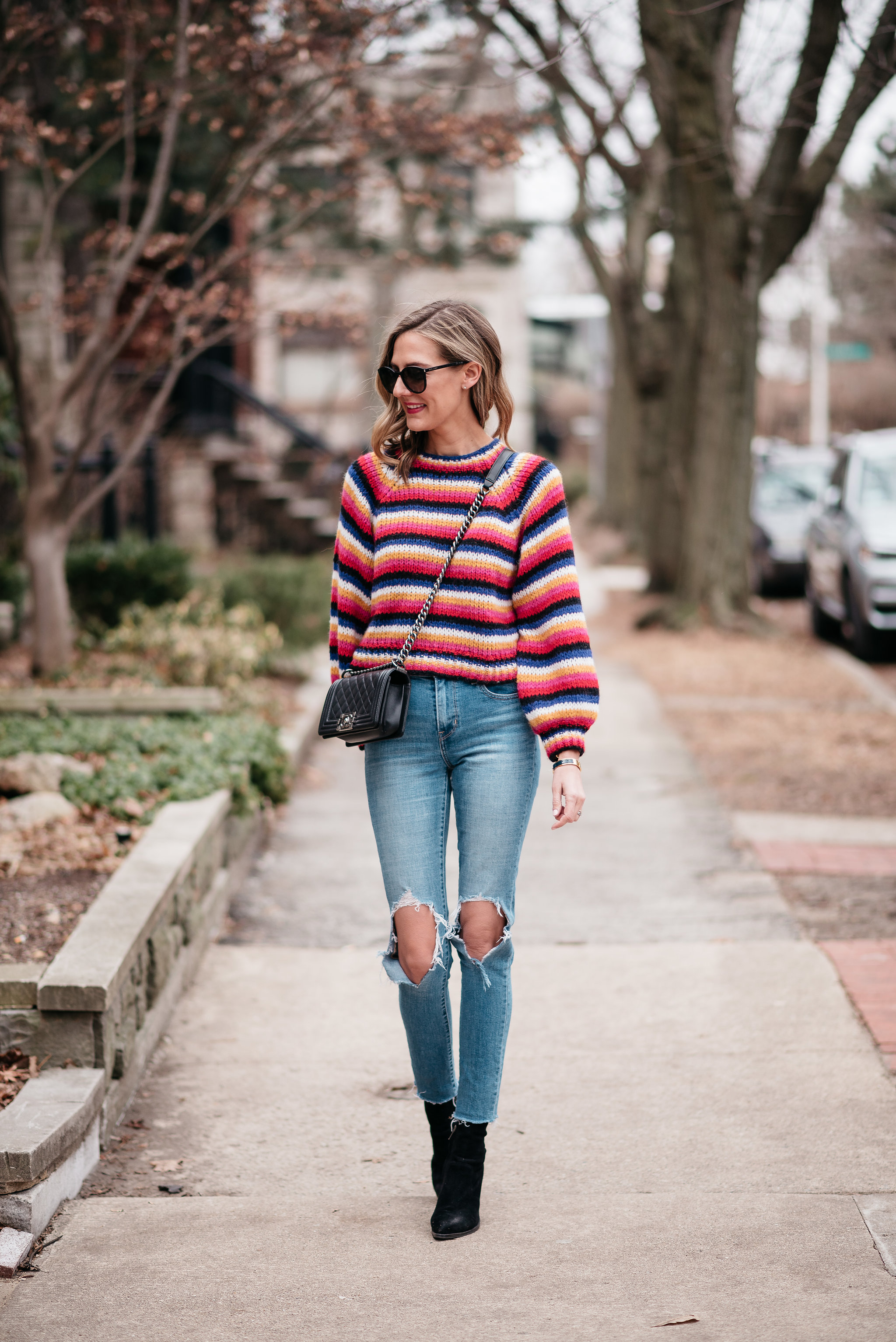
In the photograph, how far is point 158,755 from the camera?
20.4ft

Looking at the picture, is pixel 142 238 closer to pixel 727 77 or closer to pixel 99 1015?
pixel 99 1015

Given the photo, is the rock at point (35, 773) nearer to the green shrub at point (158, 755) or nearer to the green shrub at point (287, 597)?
the green shrub at point (158, 755)

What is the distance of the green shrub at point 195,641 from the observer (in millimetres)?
8320

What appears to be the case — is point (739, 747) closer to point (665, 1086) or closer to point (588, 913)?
point (588, 913)

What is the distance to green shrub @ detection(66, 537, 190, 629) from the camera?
1015cm

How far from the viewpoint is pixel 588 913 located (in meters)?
5.73

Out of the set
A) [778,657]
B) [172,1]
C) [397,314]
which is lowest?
[778,657]

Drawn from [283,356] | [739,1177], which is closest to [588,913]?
[739,1177]

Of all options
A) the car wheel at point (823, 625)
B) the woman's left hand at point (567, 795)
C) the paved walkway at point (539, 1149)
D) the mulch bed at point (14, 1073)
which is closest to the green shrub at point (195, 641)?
the paved walkway at point (539, 1149)

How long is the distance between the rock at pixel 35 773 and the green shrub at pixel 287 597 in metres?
4.73

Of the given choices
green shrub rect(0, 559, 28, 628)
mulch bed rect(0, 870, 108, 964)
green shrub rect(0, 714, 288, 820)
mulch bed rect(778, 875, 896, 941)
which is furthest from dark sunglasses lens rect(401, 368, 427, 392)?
green shrub rect(0, 559, 28, 628)

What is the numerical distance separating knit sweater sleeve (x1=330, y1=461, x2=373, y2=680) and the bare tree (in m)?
3.90

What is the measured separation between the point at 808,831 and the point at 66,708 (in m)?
3.59

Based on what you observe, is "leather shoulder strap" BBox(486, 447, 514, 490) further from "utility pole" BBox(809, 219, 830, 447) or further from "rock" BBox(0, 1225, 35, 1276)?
"utility pole" BBox(809, 219, 830, 447)
